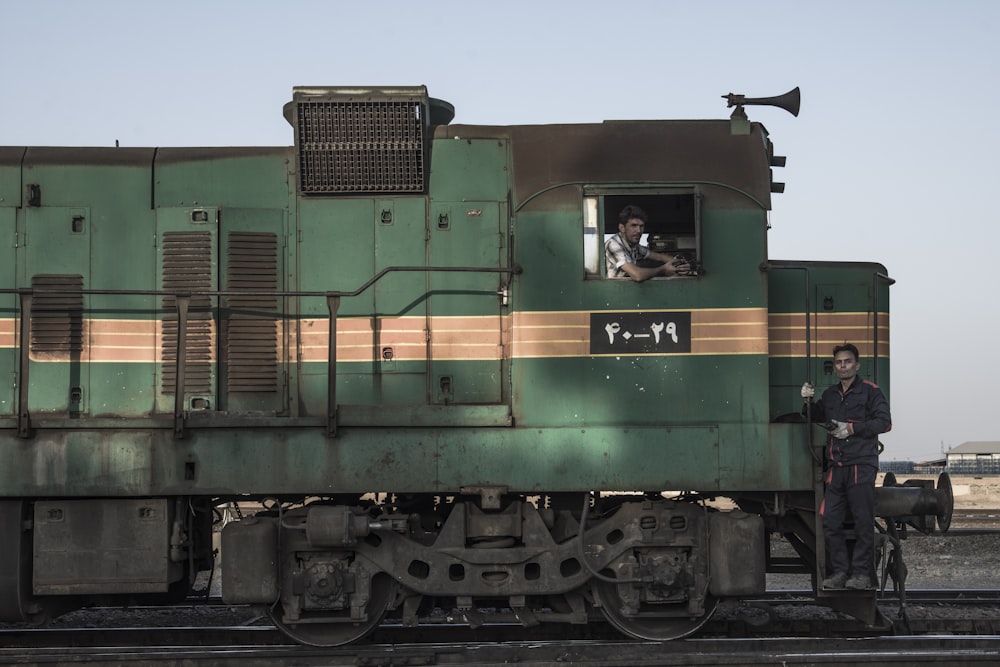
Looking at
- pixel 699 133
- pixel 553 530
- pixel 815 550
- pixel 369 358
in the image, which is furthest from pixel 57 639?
pixel 699 133

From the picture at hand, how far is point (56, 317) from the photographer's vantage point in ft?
26.0

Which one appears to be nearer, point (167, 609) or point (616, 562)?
point (616, 562)

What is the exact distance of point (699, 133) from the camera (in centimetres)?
791

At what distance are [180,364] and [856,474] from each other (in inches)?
200

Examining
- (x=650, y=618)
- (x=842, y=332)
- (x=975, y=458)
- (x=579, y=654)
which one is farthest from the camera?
(x=975, y=458)

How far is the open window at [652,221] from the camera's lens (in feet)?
25.1

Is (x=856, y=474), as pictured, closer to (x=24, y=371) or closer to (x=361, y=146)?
(x=361, y=146)

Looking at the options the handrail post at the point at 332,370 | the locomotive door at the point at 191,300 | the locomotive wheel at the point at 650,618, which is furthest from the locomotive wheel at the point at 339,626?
the locomotive door at the point at 191,300

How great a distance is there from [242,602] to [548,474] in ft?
8.10

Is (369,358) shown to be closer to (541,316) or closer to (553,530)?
(541,316)

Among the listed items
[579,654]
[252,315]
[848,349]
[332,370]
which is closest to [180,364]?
[252,315]

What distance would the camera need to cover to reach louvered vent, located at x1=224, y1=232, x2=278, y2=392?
7898mm

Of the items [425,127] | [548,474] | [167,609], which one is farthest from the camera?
[167,609]

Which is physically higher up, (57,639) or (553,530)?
(553,530)
